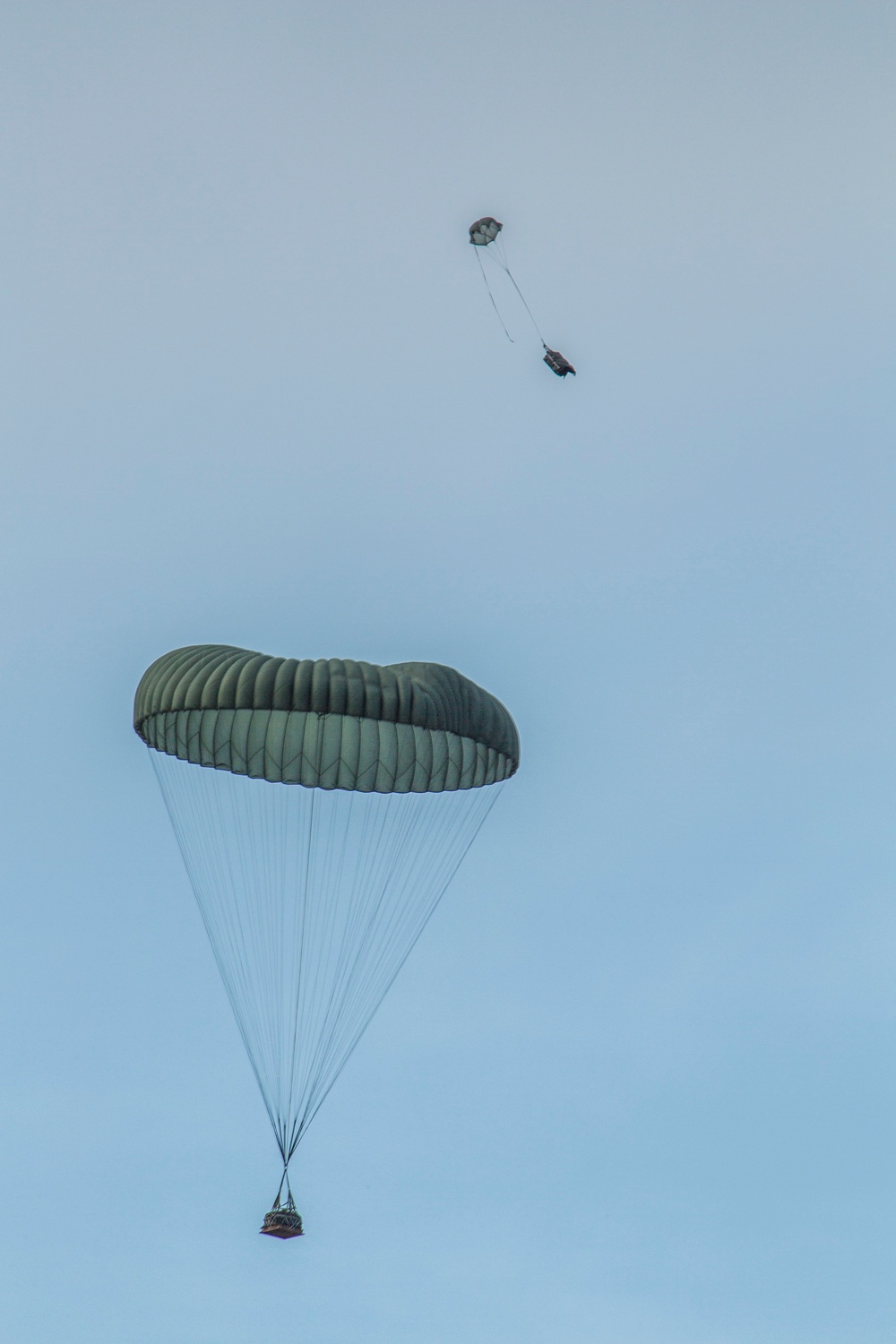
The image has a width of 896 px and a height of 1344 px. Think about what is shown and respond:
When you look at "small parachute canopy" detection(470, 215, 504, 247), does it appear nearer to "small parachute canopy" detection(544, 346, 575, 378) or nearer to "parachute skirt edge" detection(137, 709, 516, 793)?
"small parachute canopy" detection(544, 346, 575, 378)

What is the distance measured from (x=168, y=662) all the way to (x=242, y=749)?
2.01 meters

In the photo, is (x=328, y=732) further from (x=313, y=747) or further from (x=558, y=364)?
(x=558, y=364)

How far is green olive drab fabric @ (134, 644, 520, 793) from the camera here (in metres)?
30.2

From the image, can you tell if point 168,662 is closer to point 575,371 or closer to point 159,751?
point 159,751

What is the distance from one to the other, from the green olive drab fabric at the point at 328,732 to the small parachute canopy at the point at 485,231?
1410 cm

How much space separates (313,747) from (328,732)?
0.38m

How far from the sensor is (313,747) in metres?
31.5

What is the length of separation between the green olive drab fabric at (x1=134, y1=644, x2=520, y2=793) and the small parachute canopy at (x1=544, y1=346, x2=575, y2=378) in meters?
11.3

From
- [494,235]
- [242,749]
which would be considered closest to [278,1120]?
[242,749]

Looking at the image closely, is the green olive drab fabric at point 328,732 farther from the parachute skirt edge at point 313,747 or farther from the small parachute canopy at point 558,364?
the small parachute canopy at point 558,364

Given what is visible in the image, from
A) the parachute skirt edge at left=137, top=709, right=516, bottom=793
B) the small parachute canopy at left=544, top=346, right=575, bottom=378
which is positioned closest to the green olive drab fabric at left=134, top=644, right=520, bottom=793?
the parachute skirt edge at left=137, top=709, right=516, bottom=793

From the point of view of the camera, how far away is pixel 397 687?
29.8 m

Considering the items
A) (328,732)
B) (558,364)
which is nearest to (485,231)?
(558,364)

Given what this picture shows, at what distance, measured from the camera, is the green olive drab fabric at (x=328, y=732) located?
3017 centimetres
